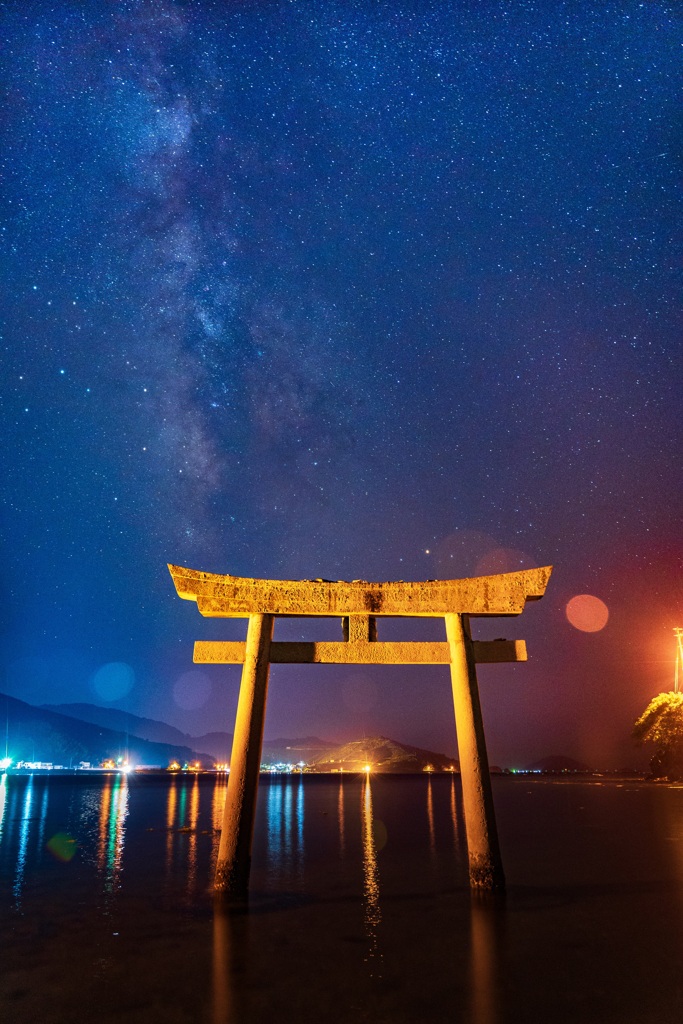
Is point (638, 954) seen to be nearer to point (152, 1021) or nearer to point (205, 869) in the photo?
point (152, 1021)

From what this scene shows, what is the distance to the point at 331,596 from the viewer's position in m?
9.45

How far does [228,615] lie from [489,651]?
4098 millimetres

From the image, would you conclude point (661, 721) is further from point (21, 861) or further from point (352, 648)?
point (352, 648)

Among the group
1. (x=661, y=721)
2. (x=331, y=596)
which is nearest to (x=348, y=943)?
(x=331, y=596)

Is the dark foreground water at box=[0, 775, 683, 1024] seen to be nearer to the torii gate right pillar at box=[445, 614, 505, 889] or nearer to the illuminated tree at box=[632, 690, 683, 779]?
the torii gate right pillar at box=[445, 614, 505, 889]

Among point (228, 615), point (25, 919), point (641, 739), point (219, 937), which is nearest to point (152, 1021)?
point (219, 937)

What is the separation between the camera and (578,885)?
47.6ft

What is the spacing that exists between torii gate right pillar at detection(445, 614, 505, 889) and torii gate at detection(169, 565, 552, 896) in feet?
0.05

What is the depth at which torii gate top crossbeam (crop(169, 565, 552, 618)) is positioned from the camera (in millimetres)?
9375

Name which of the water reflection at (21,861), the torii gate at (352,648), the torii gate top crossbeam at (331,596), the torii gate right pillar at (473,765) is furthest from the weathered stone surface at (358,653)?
the water reflection at (21,861)

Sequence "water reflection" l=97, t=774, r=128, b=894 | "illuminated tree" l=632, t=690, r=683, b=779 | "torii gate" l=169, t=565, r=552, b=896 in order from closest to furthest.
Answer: "torii gate" l=169, t=565, r=552, b=896, "water reflection" l=97, t=774, r=128, b=894, "illuminated tree" l=632, t=690, r=683, b=779

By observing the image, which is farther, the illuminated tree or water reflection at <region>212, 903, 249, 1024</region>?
the illuminated tree

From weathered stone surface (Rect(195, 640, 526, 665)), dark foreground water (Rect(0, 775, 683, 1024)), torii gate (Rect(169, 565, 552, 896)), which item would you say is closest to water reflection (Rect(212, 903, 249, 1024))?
dark foreground water (Rect(0, 775, 683, 1024))

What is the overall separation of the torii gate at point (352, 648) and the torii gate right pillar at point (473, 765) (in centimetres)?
1
